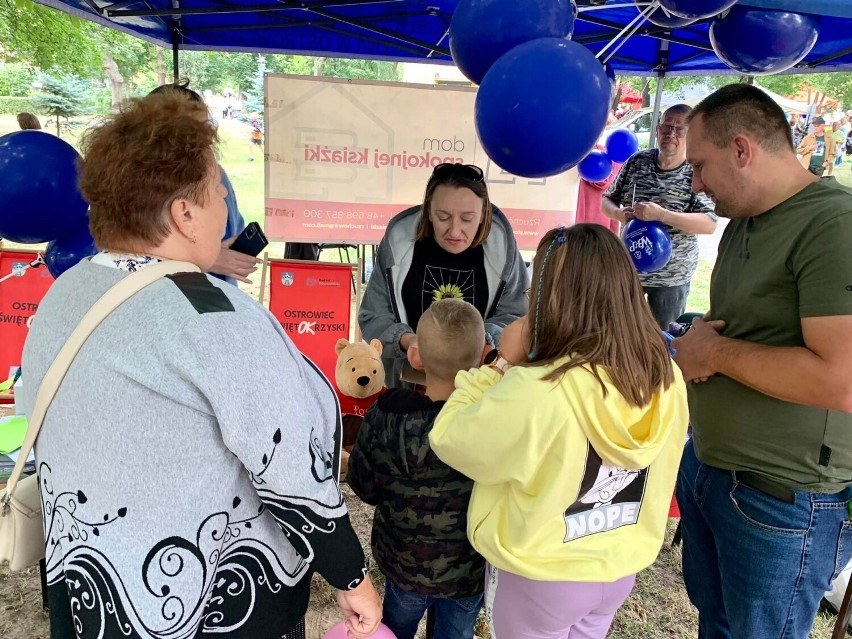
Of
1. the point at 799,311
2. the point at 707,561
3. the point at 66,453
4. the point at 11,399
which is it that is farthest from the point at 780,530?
the point at 11,399

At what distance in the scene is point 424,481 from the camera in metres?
1.50

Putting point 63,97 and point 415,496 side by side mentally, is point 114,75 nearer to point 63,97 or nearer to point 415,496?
point 63,97

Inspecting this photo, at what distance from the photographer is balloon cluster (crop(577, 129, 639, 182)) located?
17.7ft

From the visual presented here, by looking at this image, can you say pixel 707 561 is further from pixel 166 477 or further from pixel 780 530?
pixel 166 477

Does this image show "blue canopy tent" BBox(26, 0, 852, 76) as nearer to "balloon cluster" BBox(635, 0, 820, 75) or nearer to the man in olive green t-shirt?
"balloon cluster" BBox(635, 0, 820, 75)

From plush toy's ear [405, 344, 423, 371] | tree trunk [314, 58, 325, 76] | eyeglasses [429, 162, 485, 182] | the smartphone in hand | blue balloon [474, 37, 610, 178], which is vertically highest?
tree trunk [314, 58, 325, 76]

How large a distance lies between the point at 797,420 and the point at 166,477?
4.50 feet

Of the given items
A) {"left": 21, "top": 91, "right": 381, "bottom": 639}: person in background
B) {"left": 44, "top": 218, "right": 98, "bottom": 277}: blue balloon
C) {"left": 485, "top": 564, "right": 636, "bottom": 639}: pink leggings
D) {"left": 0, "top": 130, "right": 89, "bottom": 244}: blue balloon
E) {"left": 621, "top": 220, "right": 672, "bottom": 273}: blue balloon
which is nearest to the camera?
{"left": 21, "top": 91, "right": 381, "bottom": 639}: person in background

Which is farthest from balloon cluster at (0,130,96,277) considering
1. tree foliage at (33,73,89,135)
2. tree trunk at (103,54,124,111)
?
tree trunk at (103,54,124,111)

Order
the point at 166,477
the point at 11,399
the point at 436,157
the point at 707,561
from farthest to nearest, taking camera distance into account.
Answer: the point at 436,157
the point at 11,399
the point at 707,561
the point at 166,477

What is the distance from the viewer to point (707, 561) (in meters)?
1.69

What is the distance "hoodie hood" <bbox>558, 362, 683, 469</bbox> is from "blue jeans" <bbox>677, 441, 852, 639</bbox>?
0.38m

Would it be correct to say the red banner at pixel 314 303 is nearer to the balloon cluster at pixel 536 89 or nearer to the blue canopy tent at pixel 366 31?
the blue canopy tent at pixel 366 31

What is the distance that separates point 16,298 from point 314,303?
2064 millimetres
